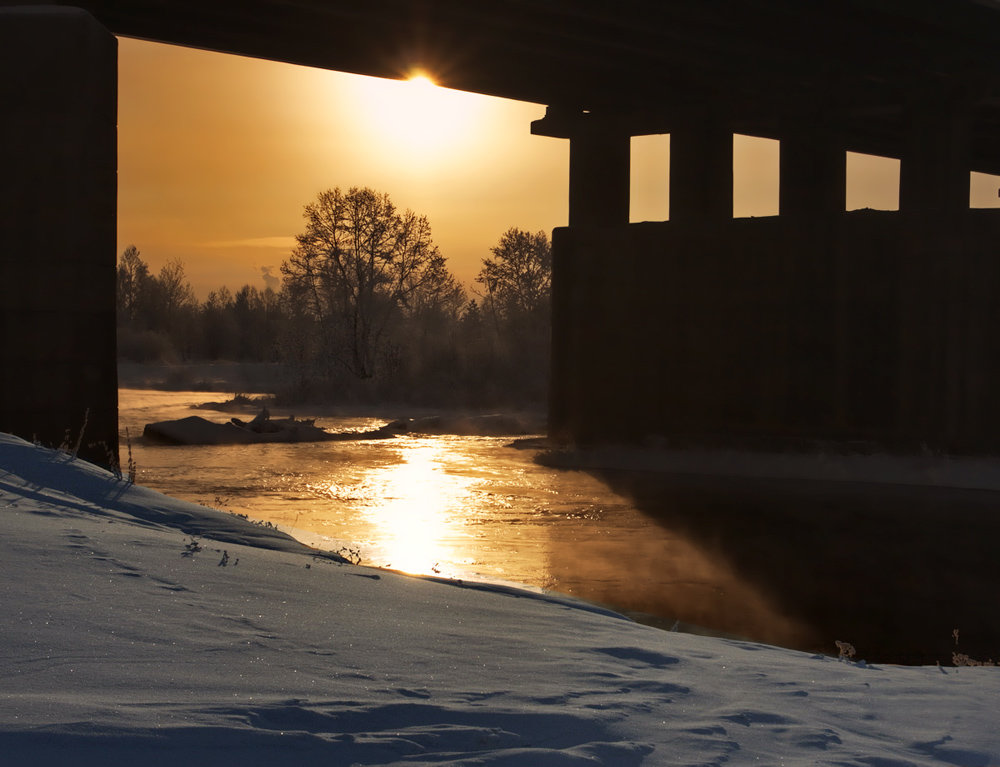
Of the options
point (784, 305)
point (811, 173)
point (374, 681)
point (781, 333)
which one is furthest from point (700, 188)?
point (374, 681)

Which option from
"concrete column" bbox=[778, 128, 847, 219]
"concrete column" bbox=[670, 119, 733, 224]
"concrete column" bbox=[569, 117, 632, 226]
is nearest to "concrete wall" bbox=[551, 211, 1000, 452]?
"concrete column" bbox=[569, 117, 632, 226]

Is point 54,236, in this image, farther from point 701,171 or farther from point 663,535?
point 701,171

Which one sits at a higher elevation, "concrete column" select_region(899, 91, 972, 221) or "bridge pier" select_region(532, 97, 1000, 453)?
"concrete column" select_region(899, 91, 972, 221)

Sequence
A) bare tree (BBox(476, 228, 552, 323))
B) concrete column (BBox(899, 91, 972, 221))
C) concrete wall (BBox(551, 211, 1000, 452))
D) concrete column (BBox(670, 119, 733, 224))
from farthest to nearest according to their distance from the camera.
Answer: bare tree (BBox(476, 228, 552, 323))
concrete column (BBox(670, 119, 733, 224))
concrete column (BBox(899, 91, 972, 221))
concrete wall (BBox(551, 211, 1000, 452))

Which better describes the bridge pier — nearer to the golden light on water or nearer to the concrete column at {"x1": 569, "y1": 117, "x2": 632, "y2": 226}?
the concrete column at {"x1": 569, "y1": 117, "x2": 632, "y2": 226}

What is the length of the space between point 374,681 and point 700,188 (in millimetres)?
21831

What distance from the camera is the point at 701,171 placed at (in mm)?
24641

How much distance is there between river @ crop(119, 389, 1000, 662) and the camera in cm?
951

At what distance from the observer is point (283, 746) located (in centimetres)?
347

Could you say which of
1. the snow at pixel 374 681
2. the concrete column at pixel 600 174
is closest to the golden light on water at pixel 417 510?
the snow at pixel 374 681

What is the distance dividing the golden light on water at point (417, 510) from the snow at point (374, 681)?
2937 mm

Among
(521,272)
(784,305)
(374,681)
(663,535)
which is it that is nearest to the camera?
(374,681)

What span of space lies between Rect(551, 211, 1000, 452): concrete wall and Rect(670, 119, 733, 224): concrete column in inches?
62.5

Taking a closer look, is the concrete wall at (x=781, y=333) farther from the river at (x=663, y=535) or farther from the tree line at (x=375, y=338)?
the tree line at (x=375, y=338)
